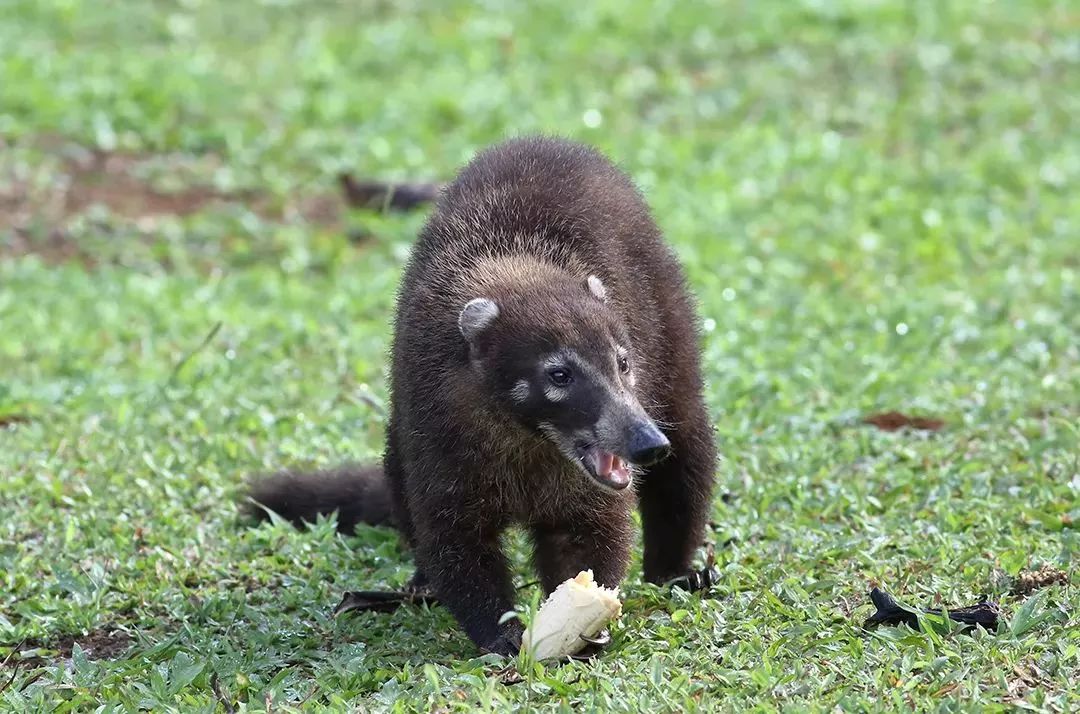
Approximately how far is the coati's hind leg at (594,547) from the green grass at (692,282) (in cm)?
21

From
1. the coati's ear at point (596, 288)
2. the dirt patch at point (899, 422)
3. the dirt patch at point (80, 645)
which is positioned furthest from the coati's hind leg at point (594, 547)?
the dirt patch at point (899, 422)

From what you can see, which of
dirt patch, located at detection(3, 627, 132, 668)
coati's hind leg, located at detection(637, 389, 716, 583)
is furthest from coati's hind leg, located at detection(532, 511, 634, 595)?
dirt patch, located at detection(3, 627, 132, 668)

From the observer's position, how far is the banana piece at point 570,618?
5070mm

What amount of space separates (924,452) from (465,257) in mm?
2493

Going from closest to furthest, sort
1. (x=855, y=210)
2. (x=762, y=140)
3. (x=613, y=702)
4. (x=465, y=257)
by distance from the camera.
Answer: (x=613, y=702) → (x=465, y=257) → (x=855, y=210) → (x=762, y=140)

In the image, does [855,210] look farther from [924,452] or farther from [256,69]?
[256,69]

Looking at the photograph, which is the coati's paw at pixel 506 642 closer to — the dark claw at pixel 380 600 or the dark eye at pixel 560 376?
the dark claw at pixel 380 600

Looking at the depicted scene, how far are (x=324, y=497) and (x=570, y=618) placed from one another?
2009mm

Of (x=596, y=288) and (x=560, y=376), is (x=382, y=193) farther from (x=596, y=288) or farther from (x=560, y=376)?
(x=560, y=376)

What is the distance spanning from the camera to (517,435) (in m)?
5.41

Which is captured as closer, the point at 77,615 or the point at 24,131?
the point at 77,615

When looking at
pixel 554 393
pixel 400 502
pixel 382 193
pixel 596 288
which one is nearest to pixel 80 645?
pixel 400 502

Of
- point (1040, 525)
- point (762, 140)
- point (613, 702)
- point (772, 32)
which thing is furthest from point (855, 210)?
point (613, 702)

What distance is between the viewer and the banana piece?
5.07 metres
